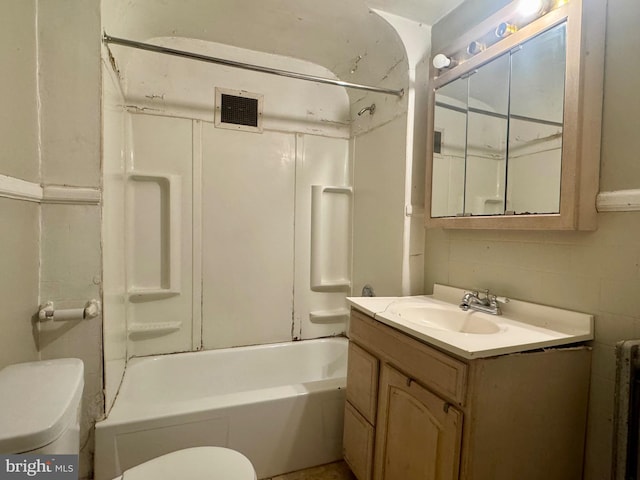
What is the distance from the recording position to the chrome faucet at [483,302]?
129 cm

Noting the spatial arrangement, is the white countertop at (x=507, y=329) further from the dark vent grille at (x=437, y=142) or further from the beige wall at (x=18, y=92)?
the beige wall at (x=18, y=92)

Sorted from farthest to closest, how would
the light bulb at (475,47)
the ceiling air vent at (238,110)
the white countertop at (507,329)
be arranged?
the ceiling air vent at (238,110) → the light bulb at (475,47) → the white countertop at (507,329)

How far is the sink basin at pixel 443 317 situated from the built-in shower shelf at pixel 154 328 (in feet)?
4.44

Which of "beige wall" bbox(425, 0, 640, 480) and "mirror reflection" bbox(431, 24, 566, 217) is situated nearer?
"beige wall" bbox(425, 0, 640, 480)

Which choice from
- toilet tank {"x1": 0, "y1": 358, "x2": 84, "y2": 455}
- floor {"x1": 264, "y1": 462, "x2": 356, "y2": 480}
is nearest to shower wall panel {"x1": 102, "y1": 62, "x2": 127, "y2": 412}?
toilet tank {"x1": 0, "y1": 358, "x2": 84, "y2": 455}

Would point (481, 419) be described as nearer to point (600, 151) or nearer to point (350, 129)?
point (600, 151)

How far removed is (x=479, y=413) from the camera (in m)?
0.88

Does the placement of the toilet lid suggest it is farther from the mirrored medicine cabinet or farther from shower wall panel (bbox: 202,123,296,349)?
the mirrored medicine cabinet

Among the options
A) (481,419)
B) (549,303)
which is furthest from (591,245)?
(481,419)

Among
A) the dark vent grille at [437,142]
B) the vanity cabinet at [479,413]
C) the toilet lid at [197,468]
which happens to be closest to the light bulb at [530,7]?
the dark vent grille at [437,142]

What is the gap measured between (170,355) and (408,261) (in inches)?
60.5

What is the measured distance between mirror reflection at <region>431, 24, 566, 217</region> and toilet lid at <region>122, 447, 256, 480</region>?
51.9 inches

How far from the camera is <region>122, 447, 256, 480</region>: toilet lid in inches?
35.5

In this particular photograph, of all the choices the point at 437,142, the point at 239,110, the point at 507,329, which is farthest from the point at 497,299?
the point at 239,110
